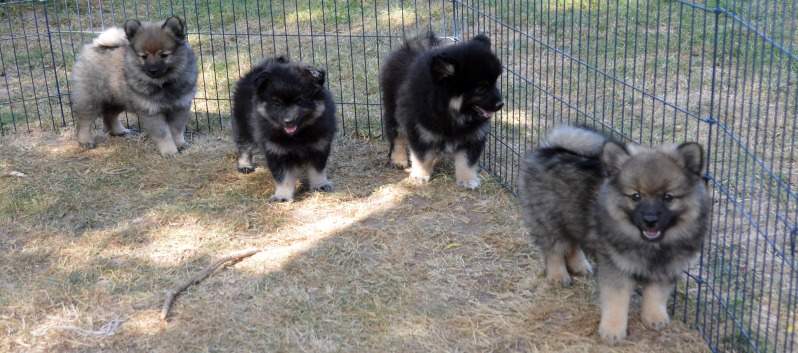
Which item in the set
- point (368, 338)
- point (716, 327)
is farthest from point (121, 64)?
point (716, 327)

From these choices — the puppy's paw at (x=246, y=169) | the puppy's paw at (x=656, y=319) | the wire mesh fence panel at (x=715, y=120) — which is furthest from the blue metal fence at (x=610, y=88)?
the puppy's paw at (x=246, y=169)

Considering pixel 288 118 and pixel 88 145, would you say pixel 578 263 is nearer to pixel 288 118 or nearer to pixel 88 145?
pixel 288 118

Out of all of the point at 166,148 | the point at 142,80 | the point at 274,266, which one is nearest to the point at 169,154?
the point at 166,148

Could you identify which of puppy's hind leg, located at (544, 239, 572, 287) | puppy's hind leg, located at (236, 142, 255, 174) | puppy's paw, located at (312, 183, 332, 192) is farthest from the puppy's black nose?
puppy's hind leg, located at (236, 142, 255, 174)

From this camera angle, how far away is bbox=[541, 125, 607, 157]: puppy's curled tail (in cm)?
434

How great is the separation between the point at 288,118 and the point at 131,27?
211cm

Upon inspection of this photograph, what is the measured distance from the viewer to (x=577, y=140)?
173 inches

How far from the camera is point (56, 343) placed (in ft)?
13.9

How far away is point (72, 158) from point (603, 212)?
4937mm

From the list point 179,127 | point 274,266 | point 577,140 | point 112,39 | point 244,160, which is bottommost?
point 274,266

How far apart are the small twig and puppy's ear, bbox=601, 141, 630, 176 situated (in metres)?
2.39

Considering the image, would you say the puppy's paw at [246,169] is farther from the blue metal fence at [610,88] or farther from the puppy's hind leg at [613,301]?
the puppy's hind leg at [613,301]

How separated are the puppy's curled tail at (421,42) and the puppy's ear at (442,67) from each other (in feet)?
2.39

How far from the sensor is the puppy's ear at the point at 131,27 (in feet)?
22.7
